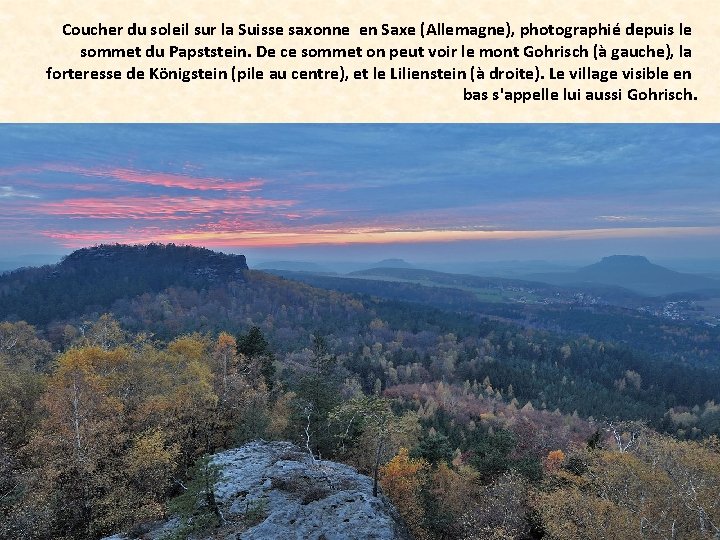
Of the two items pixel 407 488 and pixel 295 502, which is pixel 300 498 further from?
pixel 407 488

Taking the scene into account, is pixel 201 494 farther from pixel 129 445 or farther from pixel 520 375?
pixel 520 375

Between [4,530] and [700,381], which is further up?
[4,530]

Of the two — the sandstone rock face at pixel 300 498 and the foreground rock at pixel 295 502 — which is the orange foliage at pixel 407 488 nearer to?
the sandstone rock face at pixel 300 498

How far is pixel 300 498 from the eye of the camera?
86.5ft

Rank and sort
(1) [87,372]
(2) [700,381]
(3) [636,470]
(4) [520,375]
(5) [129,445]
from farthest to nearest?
(2) [700,381], (4) [520,375], (1) [87,372], (5) [129,445], (3) [636,470]

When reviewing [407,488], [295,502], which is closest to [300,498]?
[295,502]

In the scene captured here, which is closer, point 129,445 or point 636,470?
point 636,470

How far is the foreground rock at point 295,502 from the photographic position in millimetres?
Result: 23312

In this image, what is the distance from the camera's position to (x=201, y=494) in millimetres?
22891

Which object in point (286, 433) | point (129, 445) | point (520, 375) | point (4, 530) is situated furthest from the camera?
point (520, 375)

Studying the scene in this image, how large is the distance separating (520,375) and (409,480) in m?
148

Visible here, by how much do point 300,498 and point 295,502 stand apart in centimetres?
57

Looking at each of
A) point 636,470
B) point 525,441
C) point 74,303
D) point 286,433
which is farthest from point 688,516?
point 74,303
